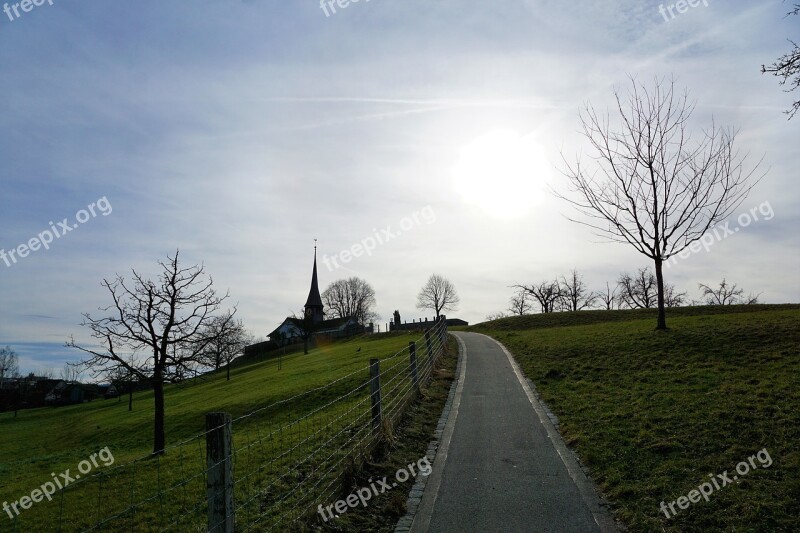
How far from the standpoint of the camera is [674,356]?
16484mm

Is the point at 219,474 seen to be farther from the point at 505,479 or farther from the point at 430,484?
the point at 505,479

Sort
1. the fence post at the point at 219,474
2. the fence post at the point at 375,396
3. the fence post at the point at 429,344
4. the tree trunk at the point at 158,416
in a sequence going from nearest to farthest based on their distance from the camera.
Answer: the fence post at the point at 219,474, the fence post at the point at 375,396, the fence post at the point at 429,344, the tree trunk at the point at 158,416

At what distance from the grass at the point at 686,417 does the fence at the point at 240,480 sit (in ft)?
11.5

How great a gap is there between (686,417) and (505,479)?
4.21m

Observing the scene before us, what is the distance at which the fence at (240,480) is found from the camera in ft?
13.6

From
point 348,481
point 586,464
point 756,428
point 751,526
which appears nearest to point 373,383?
point 348,481

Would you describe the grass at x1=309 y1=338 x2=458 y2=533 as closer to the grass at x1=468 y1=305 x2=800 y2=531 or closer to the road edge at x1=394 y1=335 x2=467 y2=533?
the road edge at x1=394 y1=335 x2=467 y2=533

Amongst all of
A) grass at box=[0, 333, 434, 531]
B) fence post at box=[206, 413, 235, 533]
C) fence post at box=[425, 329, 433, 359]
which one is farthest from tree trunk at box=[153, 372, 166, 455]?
fence post at box=[206, 413, 235, 533]

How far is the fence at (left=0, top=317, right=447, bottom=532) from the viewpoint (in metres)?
4.15

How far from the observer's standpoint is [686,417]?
361 inches

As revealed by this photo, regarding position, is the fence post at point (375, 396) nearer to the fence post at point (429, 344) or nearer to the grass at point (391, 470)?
the grass at point (391, 470)

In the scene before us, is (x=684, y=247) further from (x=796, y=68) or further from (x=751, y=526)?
(x=751, y=526)

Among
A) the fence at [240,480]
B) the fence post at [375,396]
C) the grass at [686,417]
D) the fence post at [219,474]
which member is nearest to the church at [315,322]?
the grass at [686,417]

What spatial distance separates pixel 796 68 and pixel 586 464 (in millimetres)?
10279
